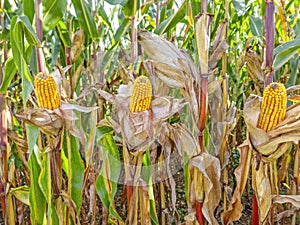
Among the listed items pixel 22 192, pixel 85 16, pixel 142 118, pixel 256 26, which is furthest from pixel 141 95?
pixel 256 26

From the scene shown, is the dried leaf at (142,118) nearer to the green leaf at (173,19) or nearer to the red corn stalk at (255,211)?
the red corn stalk at (255,211)

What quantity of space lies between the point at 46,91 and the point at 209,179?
2.06 feet

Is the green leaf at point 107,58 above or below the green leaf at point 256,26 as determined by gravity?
below

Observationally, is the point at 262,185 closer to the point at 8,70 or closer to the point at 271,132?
the point at 271,132

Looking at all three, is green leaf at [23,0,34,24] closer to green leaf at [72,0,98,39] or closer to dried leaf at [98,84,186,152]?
green leaf at [72,0,98,39]

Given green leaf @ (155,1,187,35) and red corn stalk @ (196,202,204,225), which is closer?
red corn stalk @ (196,202,204,225)

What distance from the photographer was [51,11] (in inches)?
56.5

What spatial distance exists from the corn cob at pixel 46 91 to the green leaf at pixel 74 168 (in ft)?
0.61

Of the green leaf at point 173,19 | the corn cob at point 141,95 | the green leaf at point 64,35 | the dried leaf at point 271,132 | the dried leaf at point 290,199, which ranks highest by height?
the green leaf at point 173,19

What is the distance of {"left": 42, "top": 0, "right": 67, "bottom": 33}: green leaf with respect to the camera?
4.69 ft

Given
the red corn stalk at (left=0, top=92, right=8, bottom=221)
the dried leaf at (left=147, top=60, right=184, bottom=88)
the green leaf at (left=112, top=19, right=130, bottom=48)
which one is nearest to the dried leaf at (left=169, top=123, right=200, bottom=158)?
the dried leaf at (left=147, top=60, right=184, bottom=88)

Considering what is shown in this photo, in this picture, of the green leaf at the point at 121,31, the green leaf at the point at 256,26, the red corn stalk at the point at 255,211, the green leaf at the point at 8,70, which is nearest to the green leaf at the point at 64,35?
the green leaf at the point at 121,31

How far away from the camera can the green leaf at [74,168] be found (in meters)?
1.41

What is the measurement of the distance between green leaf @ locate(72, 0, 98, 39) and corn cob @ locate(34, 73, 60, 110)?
1.89 feet
